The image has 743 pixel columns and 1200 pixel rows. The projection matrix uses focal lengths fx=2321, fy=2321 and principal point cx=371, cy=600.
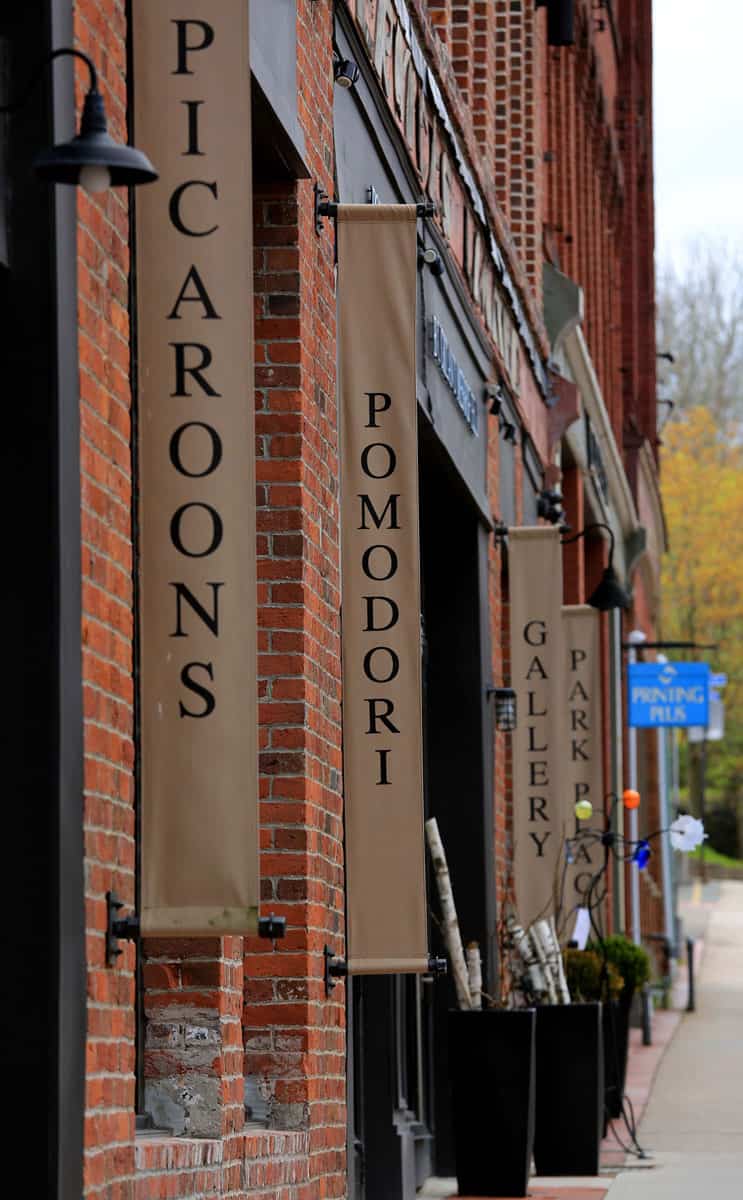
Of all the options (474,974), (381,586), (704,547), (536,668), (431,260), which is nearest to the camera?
(381,586)

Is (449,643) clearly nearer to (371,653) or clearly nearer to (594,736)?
(594,736)

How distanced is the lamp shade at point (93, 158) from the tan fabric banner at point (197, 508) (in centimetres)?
108

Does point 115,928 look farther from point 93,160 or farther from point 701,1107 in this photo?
point 701,1107

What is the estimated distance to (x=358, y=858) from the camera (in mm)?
8281

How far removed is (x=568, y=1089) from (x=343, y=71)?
260 inches

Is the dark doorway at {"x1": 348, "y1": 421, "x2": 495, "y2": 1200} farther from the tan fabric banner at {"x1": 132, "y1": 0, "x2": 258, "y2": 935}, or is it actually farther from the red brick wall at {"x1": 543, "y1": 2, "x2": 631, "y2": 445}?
the tan fabric banner at {"x1": 132, "y1": 0, "x2": 258, "y2": 935}

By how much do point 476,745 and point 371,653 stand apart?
19.3 feet

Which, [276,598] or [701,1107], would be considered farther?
[701,1107]

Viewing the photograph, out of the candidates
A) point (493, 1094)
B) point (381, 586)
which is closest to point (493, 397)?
point (493, 1094)

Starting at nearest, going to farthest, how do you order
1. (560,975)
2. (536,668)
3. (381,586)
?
(381,586), (560,975), (536,668)

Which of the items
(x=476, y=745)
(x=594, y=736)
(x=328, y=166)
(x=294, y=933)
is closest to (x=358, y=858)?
Result: (x=294, y=933)

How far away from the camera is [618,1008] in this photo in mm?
Answer: 17438

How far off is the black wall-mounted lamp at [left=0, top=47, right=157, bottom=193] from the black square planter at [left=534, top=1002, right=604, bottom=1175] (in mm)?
9252

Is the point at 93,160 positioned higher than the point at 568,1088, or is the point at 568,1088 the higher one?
the point at 93,160
